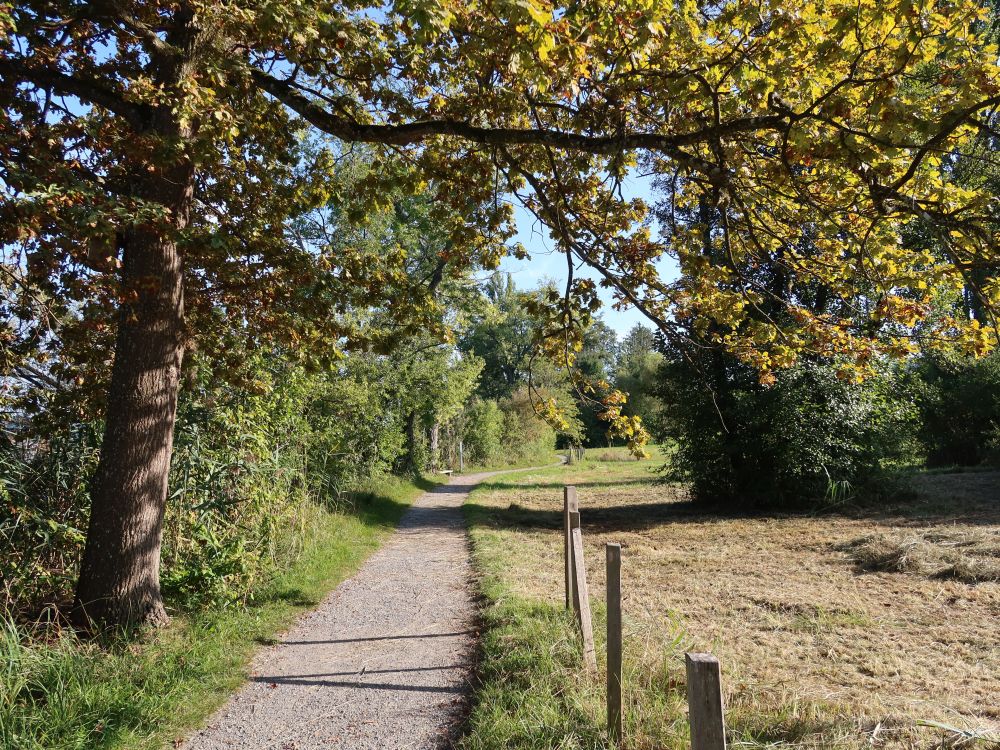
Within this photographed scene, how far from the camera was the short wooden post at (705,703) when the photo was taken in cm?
230

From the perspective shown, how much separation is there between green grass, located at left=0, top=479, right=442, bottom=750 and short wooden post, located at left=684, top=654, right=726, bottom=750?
349 centimetres

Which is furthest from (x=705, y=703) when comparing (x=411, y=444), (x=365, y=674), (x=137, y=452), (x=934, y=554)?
(x=411, y=444)

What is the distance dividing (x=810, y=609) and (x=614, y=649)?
426 centimetres

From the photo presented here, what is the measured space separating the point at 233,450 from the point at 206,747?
4.16 meters

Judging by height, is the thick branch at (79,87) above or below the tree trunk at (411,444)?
above

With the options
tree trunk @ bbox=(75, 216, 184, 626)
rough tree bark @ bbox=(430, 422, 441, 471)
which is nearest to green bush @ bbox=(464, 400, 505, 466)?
rough tree bark @ bbox=(430, 422, 441, 471)

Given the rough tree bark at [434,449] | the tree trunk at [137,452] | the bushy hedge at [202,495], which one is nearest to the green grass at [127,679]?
the tree trunk at [137,452]

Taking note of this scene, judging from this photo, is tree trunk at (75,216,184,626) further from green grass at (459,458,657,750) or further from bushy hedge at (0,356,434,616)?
green grass at (459,458,657,750)

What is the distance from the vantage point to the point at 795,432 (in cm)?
Result: 1471

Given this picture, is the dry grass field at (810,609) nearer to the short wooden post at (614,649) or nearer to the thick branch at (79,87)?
the short wooden post at (614,649)

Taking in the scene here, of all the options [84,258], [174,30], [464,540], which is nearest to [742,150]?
[174,30]

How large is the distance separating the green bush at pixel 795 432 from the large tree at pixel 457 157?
8.47 m

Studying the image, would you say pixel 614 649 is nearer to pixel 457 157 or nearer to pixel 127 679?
pixel 127 679

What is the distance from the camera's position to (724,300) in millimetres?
6344
